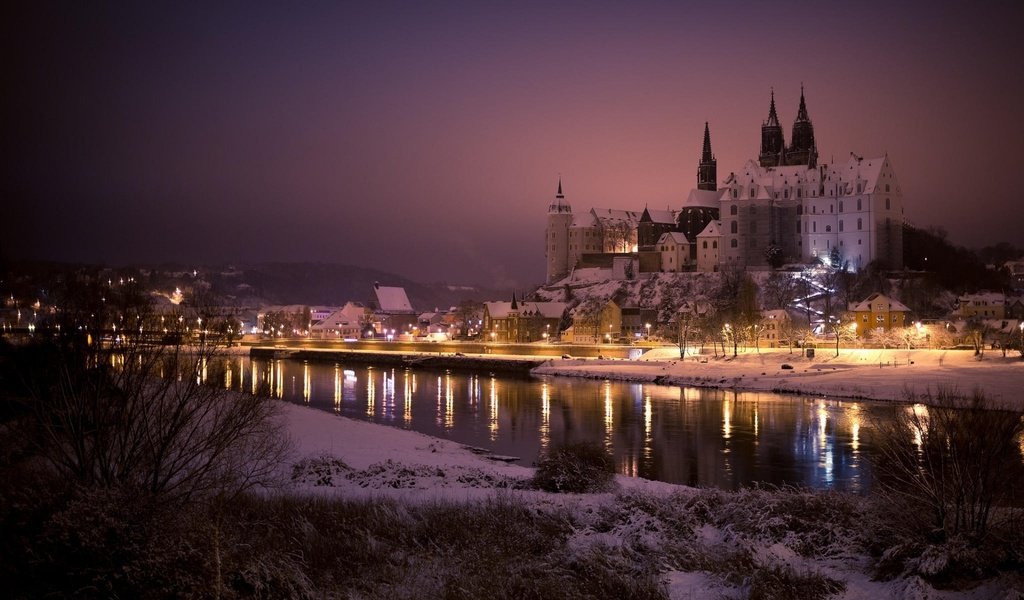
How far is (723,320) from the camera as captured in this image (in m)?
71.8

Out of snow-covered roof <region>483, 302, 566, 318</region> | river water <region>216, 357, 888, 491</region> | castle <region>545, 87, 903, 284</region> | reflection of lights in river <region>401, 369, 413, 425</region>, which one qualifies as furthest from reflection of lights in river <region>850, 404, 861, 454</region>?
snow-covered roof <region>483, 302, 566, 318</region>

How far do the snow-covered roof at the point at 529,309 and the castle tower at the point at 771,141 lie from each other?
4176cm

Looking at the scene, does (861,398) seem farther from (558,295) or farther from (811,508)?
(558,295)

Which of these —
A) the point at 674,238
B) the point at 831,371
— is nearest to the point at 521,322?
the point at 674,238

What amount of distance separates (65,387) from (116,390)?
2.12 ft

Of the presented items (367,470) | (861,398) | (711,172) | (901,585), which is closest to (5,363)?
(367,470)

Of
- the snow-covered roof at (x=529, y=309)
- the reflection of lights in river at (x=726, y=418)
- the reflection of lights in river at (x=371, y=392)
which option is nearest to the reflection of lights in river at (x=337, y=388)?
the reflection of lights in river at (x=371, y=392)

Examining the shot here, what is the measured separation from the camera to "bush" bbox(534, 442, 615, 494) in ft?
53.8

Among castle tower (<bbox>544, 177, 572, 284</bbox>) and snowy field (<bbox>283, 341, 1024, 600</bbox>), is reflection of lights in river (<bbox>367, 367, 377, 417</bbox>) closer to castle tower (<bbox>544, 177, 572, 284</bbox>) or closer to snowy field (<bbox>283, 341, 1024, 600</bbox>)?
snowy field (<bbox>283, 341, 1024, 600</bbox>)

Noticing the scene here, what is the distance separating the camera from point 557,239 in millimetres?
125562

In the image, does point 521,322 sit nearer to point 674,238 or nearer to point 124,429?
point 674,238

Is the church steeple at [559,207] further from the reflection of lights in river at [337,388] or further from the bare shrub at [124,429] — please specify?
the bare shrub at [124,429]

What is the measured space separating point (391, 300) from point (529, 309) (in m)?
56.5

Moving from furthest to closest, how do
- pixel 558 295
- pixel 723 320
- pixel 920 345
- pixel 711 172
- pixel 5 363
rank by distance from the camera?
pixel 711 172, pixel 558 295, pixel 723 320, pixel 920 345, pixel 5 363
